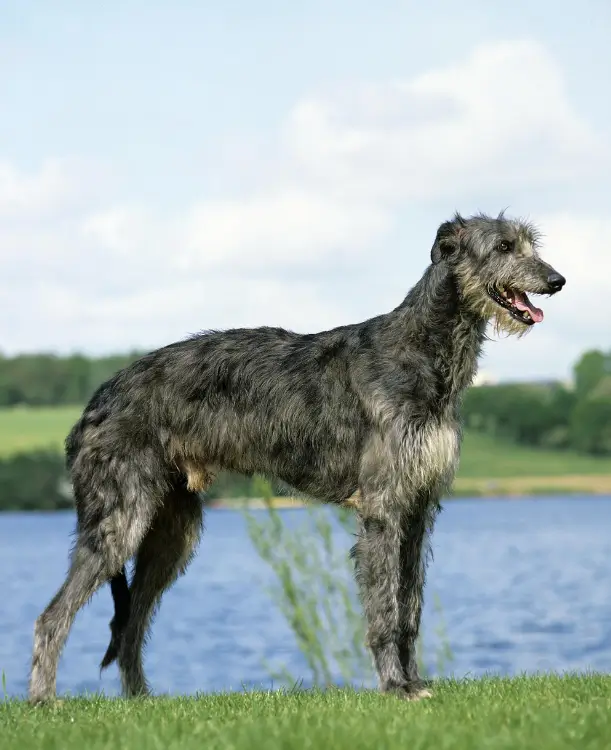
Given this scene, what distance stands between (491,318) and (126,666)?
3436mm

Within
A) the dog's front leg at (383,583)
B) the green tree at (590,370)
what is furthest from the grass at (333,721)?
the green tree at (590,370)

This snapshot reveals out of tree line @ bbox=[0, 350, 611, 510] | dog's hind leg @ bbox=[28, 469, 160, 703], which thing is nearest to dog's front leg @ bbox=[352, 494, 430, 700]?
dog's hind leg @ bbox=[28, 469, 160, 703]

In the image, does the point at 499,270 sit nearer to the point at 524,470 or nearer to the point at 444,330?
the point at 444,330

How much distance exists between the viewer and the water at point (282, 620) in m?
25.7

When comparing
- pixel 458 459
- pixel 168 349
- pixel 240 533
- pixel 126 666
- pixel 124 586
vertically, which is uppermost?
pixel 168 349

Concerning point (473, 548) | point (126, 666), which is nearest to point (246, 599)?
point (473, 548)

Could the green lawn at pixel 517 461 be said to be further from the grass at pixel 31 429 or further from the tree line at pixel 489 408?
the grass at pixel 31 429

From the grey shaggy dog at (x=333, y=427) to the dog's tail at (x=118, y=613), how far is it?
0.01 meters

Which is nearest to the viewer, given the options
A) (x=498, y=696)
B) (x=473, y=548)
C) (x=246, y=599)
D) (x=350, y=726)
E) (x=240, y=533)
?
(x=350, y=726)

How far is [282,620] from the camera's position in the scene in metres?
38.5

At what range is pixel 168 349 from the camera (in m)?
7.94

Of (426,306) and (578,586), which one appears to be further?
(578,586)

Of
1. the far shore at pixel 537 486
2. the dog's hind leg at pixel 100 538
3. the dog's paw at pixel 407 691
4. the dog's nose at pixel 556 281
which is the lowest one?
the far shore at pixel 537 486

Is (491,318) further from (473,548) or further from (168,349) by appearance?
(473,548)
